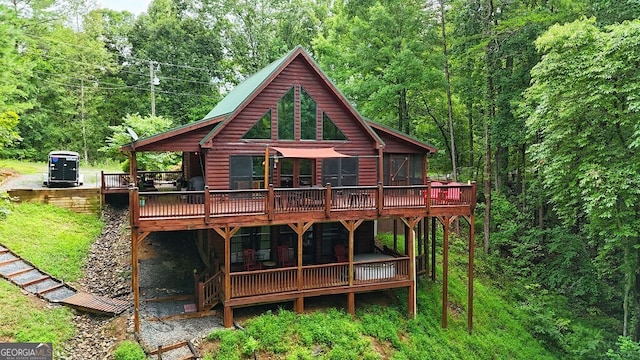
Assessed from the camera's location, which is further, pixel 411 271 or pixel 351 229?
pixel 411 271

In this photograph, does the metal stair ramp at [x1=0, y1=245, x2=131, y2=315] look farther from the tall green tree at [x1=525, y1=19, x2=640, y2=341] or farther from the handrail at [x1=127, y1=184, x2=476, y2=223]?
the tall green tree at [x1=525, y1=19, x2=640, y2=341]

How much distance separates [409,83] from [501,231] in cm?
952

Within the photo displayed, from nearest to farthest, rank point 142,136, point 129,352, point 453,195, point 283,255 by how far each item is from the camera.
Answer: point 129,352 < point 453,195 < point 283,255 < point 142,136

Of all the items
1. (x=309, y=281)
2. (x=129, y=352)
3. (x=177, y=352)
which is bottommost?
(x=177, y=352)

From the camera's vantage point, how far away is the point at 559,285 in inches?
737

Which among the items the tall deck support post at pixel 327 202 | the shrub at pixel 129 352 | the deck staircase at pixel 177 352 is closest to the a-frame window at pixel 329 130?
the tall deck support post at pixel 327 202

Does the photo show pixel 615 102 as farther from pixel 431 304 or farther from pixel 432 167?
pixel 432 167

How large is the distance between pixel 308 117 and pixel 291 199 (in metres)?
3.80

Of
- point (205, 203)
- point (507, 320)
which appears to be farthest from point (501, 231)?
point (205, 203)

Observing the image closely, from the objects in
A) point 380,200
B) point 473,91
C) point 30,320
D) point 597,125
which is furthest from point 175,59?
point 597,125

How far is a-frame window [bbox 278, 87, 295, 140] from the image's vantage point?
1391 cm

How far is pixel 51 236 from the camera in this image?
1501 centimetres

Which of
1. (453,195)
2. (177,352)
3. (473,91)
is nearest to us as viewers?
(177,352)

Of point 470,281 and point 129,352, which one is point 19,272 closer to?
point 129,352
